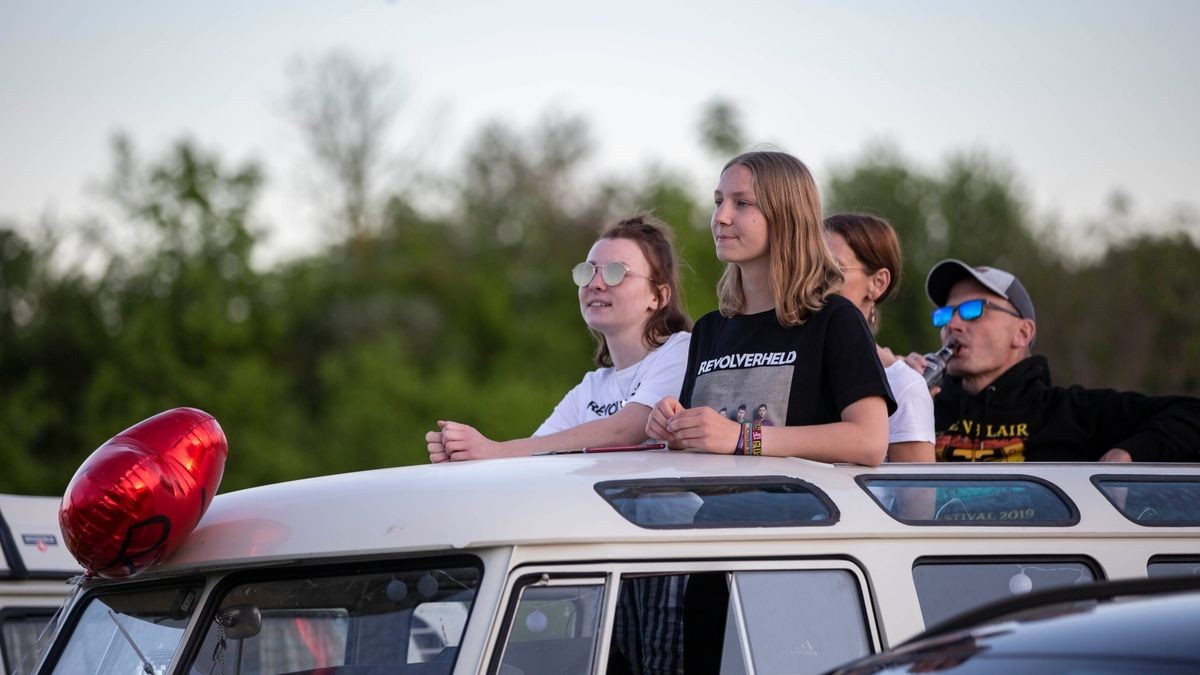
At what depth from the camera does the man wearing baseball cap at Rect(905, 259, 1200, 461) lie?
5582 millimetres

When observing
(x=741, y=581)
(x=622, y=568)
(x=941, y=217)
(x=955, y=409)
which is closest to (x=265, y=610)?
(x=622, y=568)

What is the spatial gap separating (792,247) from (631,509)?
1411mm

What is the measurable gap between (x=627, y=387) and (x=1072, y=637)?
10.4 ft

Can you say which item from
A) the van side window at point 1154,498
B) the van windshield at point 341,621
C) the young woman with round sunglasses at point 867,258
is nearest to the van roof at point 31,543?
the young woman with round sunglasses at point 867,258

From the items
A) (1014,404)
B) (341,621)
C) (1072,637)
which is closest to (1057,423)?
(1014,404)

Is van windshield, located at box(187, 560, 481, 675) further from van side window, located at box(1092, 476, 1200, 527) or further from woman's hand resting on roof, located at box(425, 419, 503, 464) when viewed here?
van side window, located at box(1092, 476, 1200, 527)

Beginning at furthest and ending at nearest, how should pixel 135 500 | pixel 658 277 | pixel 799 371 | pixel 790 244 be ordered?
pixel 658 277 → pixel 790 244 → pixel 799 371 → pixel 135 500

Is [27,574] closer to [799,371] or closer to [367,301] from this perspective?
[799,371]

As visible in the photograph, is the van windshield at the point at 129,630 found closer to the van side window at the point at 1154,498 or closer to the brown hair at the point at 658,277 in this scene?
the brown hair at the point at 658,277

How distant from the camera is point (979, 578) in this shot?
13.0ft

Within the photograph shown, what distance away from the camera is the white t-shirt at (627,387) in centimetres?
532

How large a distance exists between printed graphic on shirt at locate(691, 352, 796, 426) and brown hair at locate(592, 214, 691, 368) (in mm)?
976

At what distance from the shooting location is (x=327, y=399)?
4594cm

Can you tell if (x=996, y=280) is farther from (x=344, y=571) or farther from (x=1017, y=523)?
(x=344, y=571)
